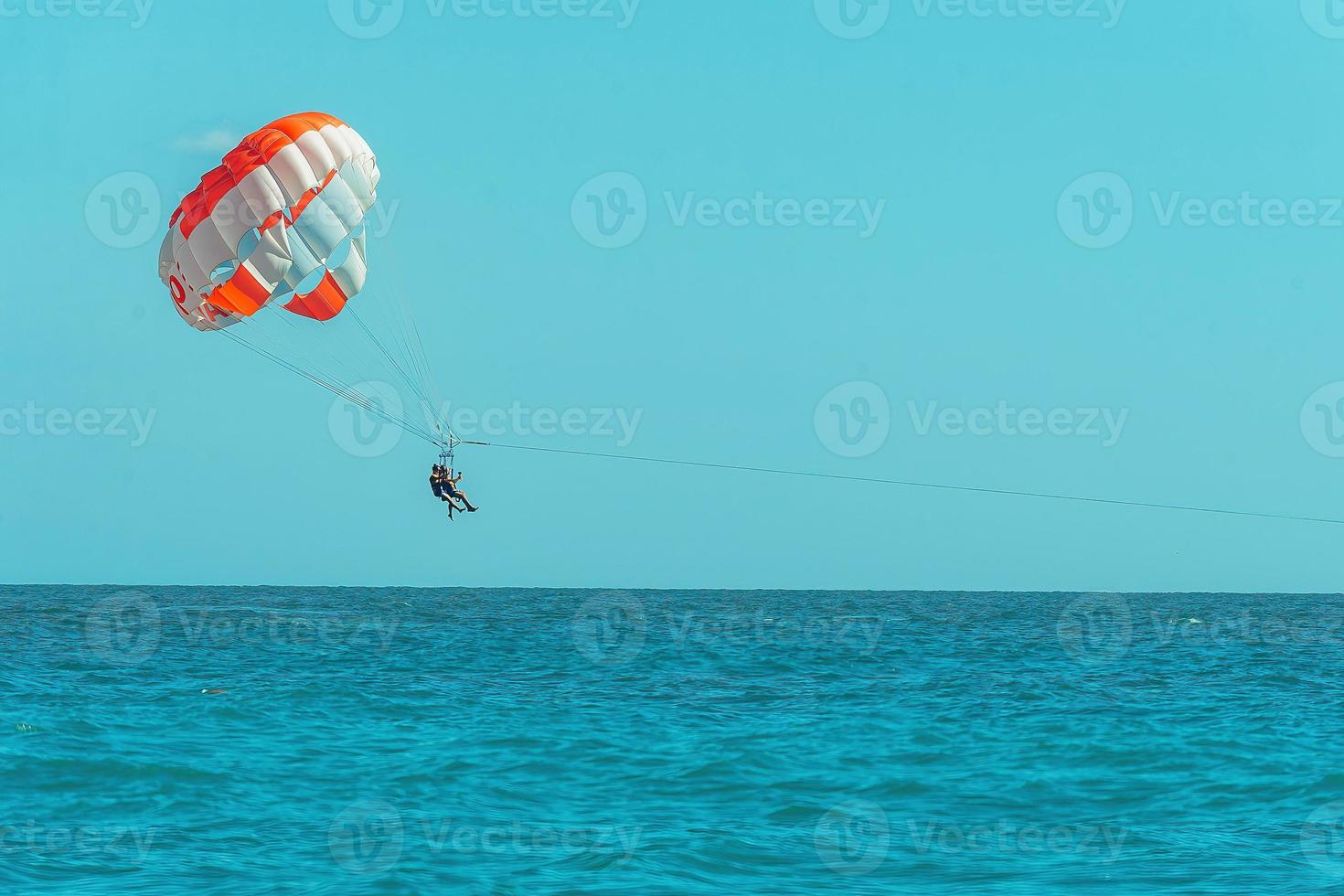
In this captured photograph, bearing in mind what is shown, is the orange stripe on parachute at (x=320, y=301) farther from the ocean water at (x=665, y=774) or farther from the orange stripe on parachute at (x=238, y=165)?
the ocean water at (x=665, y=774)

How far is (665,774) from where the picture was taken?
61.4ft

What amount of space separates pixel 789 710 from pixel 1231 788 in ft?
27.5

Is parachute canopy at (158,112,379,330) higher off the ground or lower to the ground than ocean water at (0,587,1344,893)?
higher

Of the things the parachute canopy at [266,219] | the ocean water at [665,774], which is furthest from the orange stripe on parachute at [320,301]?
the ocean water at [665,774]

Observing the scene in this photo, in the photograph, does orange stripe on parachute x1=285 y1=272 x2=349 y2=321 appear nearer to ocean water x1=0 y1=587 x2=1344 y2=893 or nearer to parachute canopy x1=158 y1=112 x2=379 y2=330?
parachute canopy x1=158 y1=112 x2=379 y2=330

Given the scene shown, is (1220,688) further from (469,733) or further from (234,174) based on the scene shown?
(234,174)

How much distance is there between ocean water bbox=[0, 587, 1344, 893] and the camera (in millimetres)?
14273

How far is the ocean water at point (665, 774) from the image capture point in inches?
562

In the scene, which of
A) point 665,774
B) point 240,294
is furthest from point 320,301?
point 665,774

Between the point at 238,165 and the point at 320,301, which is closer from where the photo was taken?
the point at 238,165

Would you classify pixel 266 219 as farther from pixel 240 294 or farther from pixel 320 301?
pixel 320 301

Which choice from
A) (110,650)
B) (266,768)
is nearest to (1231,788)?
(266,768)

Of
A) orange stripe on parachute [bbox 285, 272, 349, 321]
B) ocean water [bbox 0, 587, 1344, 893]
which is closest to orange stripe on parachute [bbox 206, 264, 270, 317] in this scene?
orange stripe on parachute [bbox 285, 272, 349, 321]

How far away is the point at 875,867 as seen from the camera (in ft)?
47.3
